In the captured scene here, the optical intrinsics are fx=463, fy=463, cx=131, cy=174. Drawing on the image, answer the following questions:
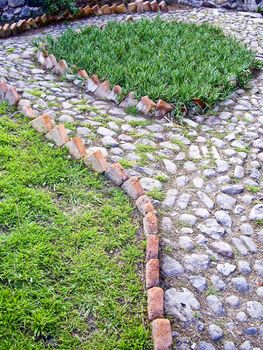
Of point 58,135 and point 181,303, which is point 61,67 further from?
point 181,303

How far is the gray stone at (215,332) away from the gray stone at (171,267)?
1.19 ft

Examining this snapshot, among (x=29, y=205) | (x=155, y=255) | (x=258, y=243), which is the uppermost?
(x=29, y=205)

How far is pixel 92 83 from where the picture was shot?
14.9 ft

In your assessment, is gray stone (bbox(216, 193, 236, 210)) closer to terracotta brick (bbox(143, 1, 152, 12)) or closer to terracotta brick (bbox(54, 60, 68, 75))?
terracotta brick (bbox(54, 60, 68, 75))

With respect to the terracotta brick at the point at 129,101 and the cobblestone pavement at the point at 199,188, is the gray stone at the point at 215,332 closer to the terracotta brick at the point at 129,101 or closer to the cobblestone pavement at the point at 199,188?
the cobblestone pavement at the point at 199,188

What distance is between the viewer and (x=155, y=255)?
2646mm

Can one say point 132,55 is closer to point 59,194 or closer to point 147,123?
point 147,123

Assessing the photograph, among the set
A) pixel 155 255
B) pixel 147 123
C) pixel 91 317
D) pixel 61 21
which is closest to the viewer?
pixel 91 317

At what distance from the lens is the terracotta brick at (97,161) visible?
3.28 metres

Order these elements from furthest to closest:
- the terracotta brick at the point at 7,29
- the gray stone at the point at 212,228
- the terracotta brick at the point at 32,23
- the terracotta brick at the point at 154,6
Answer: the terracotta brick at the point at 154,6, the terracotta brick at the point at 32,23, the terracotta brick at the point at 7,29, the gray stone at the point at 212,228

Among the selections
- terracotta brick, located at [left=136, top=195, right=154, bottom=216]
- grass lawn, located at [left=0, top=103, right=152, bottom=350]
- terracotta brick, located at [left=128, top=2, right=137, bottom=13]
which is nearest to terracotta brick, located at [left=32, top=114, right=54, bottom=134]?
grass lawn, located at [left=0, top=103, right=152, bottom=350]

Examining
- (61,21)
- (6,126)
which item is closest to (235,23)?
(61,21)

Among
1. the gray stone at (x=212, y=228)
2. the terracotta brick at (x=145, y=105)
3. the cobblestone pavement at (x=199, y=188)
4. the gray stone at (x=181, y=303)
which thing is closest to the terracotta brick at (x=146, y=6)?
the cobblestone pavement at (x=199, y=188)

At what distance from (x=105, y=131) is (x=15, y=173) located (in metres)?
0.95
